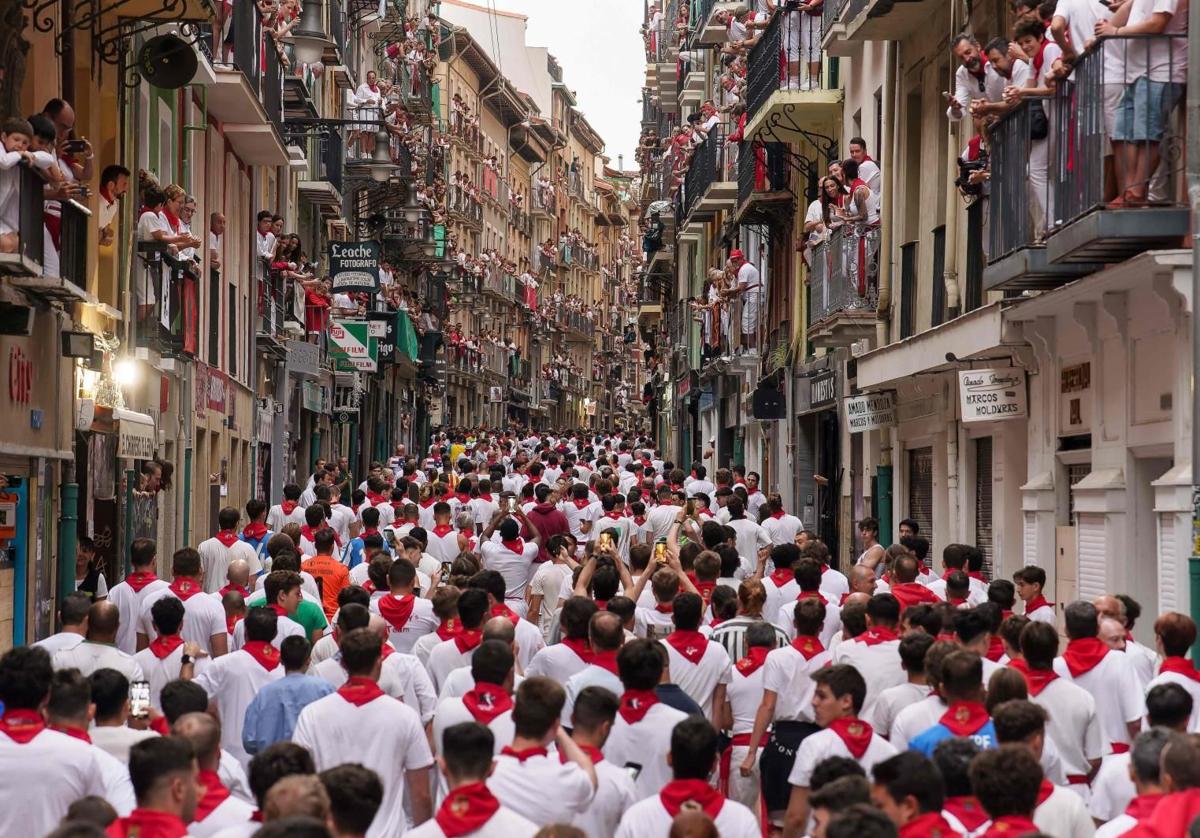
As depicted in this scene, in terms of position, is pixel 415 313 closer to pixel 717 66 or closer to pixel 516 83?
pixel 717 66

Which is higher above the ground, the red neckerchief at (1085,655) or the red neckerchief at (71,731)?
the red neckerchief at (1085,655)

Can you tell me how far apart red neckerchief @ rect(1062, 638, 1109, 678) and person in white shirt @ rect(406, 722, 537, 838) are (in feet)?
12.3

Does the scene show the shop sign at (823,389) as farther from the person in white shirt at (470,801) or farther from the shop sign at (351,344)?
the person in white shirt at (470,801)

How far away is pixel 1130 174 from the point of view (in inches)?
521

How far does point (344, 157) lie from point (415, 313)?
12852 mm

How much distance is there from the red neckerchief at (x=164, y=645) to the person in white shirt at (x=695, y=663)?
2385 mm

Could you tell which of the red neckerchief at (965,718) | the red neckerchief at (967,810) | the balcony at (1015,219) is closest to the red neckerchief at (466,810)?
the red neckerchief at (967,810)

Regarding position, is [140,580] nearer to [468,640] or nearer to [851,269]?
[468,640]

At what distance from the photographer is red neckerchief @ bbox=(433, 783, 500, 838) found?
6312mm

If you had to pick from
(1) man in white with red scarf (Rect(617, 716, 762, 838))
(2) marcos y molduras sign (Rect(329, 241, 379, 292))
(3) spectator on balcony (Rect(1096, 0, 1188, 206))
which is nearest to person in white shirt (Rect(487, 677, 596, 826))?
(1) man in white with red scarf (Rect(617, 716, 762, 838))

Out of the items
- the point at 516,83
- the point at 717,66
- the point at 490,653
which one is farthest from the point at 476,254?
the point at 490,653

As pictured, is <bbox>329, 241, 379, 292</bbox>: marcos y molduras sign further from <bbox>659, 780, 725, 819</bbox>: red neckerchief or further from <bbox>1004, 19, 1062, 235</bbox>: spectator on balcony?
<bbox>659, 780, 725, 819</bbox>: red neckerchief

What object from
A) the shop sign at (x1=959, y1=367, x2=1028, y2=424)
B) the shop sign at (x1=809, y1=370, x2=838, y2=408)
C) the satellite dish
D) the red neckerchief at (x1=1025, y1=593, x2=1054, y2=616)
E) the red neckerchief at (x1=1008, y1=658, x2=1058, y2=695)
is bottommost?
the red neckerchief at (x1=1008, y1=658, x2=1058, y2=695)

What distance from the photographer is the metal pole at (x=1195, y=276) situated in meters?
11.1
